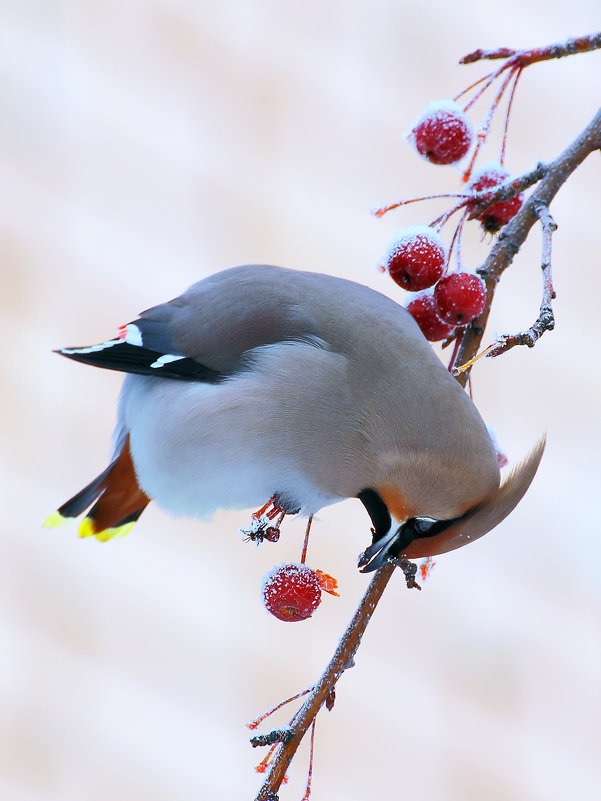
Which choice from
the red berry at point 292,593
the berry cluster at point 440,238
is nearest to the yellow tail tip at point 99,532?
the red berry at point 292,593

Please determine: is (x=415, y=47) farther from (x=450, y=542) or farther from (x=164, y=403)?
(x=450, y=542)

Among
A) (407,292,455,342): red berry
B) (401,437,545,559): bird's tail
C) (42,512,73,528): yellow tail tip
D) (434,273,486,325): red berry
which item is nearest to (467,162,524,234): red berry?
(407,292,455,342): red berry

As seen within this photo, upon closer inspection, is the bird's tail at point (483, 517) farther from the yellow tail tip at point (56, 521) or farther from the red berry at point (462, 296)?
the yellow tail tip at point (56, 521)

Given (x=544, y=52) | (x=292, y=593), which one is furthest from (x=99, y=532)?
(x=544, y=52)

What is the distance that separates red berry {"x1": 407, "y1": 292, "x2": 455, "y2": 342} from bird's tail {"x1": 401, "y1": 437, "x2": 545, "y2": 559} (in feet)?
1.14

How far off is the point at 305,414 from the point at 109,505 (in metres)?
0.67

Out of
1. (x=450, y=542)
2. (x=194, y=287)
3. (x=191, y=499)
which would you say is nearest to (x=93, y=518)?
(x=191, y=499)

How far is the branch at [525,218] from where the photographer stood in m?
1.65

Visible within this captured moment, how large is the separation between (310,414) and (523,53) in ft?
2.49

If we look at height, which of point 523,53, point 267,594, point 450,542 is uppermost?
point 523,53

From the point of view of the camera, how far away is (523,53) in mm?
1729

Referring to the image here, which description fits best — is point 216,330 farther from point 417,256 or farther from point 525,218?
point 525,218

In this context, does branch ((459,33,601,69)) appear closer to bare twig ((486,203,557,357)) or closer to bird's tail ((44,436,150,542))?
bare twig ((486,203,557,357))

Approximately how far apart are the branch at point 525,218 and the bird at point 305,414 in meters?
0.13
